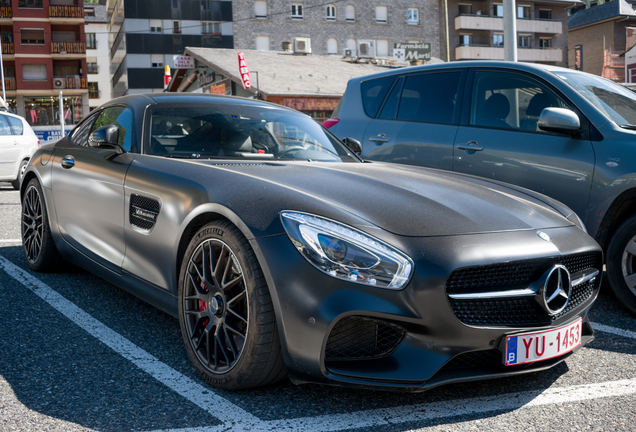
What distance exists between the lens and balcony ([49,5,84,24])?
170ft

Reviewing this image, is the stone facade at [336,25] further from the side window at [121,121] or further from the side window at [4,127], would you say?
the side window at [121,121]

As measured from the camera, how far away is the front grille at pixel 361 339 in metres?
2.36

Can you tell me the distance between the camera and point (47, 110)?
51.8 m

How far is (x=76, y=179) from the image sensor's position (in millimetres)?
4113

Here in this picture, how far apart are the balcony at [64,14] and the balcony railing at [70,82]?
14.9 feet

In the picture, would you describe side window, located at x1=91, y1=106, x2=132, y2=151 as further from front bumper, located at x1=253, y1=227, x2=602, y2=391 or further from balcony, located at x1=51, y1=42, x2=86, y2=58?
balcony, located at x1=51, y1=42, x2=86, y2=58

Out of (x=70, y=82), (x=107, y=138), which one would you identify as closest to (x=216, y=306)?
(x=107, y=138)

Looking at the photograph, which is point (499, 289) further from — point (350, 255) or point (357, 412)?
point (357, 412)

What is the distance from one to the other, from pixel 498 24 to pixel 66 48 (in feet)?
118

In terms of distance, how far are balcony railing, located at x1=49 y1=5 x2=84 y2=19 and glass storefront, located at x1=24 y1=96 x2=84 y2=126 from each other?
21.4 ft

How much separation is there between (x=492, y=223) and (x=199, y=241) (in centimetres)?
125

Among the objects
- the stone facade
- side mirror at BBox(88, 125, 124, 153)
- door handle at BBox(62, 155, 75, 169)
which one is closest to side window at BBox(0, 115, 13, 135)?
door handle at BBox(62, 155, 75, 169)

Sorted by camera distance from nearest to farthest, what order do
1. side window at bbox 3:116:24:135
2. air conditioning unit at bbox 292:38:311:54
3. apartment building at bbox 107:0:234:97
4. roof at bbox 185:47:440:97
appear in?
side window at bbox 3:116:24:135
roof at bbox 185:47:440:97
air conditioning unit at bbox 292:38:311:54
apartment building at bbox 107:0:234:97

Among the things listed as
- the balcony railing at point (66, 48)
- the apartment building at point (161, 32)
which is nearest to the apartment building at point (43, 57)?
the balcony railing at point (66, 48)
